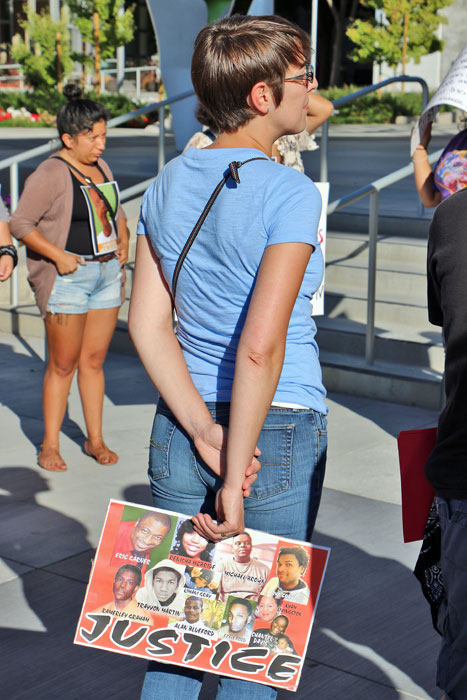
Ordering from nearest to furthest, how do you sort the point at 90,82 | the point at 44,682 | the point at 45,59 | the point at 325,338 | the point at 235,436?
the point at 235,436 → the point at 44,682 → the point at 325,338 → the point at 45,59 → the point at 90,82

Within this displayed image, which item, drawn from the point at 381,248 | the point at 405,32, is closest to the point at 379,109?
the point at 405,32

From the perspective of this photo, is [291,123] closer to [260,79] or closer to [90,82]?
[260,79]

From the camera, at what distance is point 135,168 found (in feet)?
44.7

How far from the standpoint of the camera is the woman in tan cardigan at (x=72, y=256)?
16.0 feet

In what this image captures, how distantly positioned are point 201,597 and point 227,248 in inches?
28.6

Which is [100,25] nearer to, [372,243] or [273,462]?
[372,243]

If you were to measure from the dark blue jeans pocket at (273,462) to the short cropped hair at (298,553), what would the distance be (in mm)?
123

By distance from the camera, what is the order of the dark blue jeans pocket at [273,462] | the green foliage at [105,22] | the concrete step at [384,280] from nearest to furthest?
the dark blue jeans pocket at [273,462], the concrete step at [384,280], the green foliage at [105,22]

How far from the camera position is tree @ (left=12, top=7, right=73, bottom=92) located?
101 feet

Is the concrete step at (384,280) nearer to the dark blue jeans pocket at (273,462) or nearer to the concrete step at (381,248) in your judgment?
the concrete step at (381,248)

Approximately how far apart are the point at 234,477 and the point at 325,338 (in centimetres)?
507

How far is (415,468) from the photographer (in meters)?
2.15

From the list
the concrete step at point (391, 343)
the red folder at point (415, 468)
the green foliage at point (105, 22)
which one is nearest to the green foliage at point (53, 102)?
the green foliage at point (105, 22)

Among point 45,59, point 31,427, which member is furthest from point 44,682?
point 45,59
